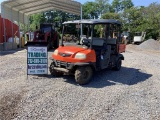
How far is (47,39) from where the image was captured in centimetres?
1753

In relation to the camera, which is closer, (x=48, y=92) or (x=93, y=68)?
(x=48, y=92)

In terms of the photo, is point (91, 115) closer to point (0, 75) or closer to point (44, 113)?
point (44, 113)

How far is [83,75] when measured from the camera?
7.27 metres

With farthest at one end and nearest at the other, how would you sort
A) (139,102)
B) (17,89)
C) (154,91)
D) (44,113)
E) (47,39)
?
(47,39)
(154,91)
(17,89)
(139,102)
(44,113)

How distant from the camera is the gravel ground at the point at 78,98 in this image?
508 centimetres

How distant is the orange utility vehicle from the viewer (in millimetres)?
7289

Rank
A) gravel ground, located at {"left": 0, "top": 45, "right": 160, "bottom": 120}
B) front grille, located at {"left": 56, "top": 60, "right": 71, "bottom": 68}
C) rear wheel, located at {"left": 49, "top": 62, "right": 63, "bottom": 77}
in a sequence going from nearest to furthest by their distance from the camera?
1. gravel ground, located at {"left": 0, "top": 45, "right": 160, "bottom": 120}
2. front grille, located at {"left": 56, "top": 60, "right": 71, "bottom": 68}
3. rear wheel, located at {"left": 49, "top": 62, "right": 63, "bottom": 77}

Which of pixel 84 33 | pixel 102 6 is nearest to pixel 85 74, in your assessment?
pixel 84 33

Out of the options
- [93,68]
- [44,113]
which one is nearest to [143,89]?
[93,68]

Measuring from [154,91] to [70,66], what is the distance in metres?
2.64

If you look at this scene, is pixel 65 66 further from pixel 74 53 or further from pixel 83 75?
pixel 83 75

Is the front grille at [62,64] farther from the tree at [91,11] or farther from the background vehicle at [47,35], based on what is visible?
the tree at [91,11]

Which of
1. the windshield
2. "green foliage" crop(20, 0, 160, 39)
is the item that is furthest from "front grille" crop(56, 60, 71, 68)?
"green foliage" crop(20, 0, 160, 39)

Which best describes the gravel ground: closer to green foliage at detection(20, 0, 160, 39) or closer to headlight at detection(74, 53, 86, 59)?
headlight at detection(74, 53, 86, 59)
